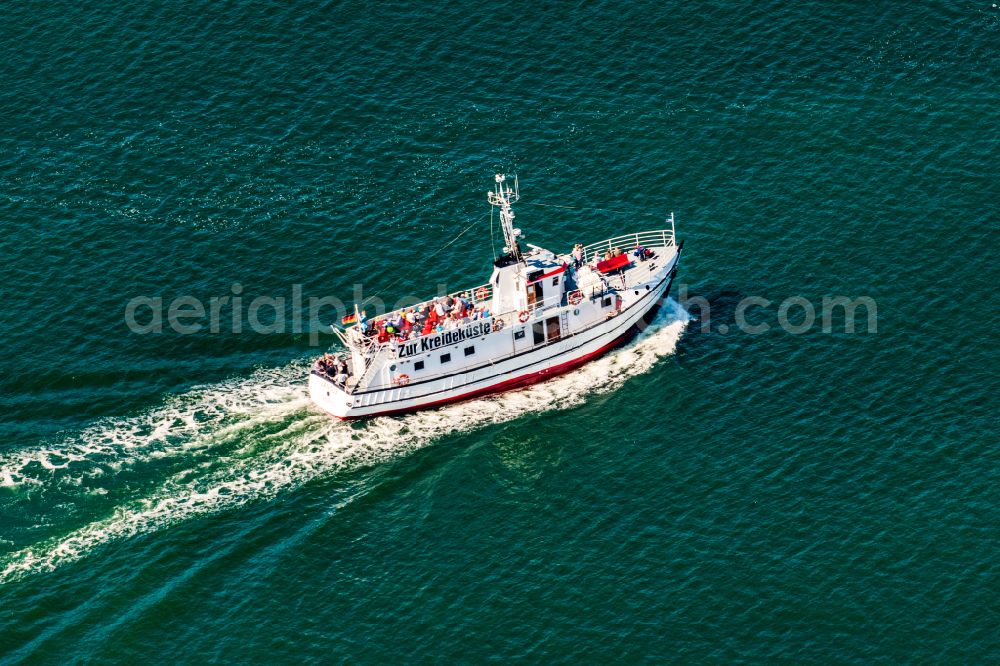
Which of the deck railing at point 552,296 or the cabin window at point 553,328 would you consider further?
the cabin window at point 553,328

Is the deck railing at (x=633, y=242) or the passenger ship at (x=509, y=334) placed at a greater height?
the deck railing at (x=633, y=242)

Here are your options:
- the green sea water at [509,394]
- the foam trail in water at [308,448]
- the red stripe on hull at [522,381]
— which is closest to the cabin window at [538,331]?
the red stripe on hull at [522,381]

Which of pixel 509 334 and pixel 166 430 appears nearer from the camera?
pixel 166 430

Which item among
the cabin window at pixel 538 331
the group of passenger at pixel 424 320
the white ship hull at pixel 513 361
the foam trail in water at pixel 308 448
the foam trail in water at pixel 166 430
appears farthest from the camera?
the cabin window at pixel 538 331

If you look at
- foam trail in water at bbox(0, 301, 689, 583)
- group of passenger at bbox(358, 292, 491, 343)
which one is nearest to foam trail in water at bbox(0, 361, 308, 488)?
foam trail in water at bbox(0, 301, 689, 583)

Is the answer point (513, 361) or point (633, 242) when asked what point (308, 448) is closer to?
point (513, 361)

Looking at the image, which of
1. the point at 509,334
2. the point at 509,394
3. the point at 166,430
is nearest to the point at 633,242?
the point at 509,334

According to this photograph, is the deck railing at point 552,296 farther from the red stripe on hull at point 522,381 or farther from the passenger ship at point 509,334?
the red stripe on hull at point 522,381
